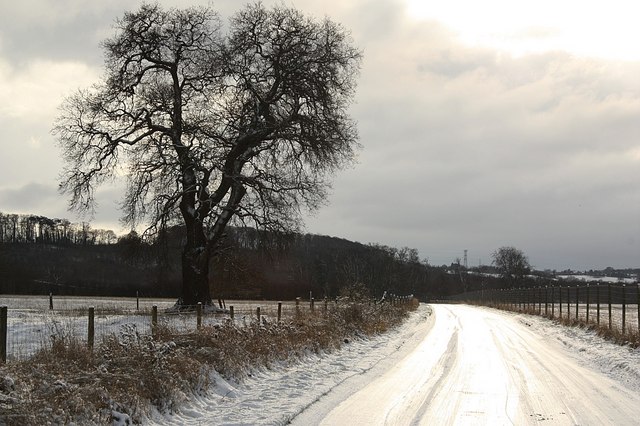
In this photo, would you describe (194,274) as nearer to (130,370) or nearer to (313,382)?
(313,382)

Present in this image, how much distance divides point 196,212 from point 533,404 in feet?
75.3

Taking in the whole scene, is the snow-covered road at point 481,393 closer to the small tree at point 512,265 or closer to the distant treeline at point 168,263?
the distant treeline at point 168,263

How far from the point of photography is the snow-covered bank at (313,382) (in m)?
8.27

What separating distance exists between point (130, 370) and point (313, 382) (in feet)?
11.9

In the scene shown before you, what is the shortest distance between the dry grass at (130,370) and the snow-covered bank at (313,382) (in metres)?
0.34

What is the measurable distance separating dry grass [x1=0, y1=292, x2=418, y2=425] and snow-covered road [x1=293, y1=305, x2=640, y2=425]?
2130 mm

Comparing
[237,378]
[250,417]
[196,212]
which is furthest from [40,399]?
[196,212]

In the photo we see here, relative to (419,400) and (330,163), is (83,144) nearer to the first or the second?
(330,163)

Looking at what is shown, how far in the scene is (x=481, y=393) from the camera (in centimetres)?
982

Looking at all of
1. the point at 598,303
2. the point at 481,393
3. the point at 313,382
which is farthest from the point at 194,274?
the point at 481,393

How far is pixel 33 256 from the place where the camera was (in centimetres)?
10544

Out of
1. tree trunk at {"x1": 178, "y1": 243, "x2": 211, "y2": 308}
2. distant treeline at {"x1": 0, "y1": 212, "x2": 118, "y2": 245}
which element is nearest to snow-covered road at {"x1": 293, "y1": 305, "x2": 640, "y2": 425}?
tree trunk at {"x1": 178, "y1": 243, "x2": 211, "y2": 308}

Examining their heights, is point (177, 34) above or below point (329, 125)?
above

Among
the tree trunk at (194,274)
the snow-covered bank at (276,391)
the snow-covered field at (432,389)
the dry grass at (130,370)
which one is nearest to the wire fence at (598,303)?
the snow-covered field at (432,389)
